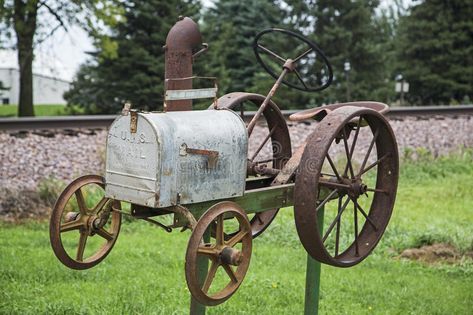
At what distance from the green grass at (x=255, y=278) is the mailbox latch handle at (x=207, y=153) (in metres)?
2.45

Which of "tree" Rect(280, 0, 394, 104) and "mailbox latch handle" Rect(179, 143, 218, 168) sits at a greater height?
"tree" Rect(280, 0, 394, 104)

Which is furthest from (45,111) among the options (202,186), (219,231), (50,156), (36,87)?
(219,231)

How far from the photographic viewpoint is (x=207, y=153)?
11.1 feet

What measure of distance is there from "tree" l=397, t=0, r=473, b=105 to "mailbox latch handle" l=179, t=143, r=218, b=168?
25.8 meters

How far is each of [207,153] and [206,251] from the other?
472 millimetres

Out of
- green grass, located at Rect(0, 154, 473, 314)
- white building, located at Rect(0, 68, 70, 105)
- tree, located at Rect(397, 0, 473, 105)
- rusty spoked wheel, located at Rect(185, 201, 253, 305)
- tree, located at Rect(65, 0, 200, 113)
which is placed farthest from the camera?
white building, located at Rect(0, 68, 70, 105)

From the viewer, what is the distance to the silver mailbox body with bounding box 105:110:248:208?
3230mm

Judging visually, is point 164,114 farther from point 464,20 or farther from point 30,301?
point 464,20

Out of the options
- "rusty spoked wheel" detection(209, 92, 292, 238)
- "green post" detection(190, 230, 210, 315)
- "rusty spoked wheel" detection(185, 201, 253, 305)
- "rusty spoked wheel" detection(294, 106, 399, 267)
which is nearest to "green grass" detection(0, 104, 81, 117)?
"rusty spoked wheel" detection(209, 92, 292, 238)

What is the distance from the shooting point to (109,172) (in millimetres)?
3492

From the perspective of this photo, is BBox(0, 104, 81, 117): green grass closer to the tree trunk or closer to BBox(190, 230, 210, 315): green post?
the tree trunk

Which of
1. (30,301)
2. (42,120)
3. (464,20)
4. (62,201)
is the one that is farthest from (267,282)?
(464,20)

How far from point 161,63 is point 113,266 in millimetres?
14494

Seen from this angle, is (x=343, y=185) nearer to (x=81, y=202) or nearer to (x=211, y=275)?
(x=211, y=275)
